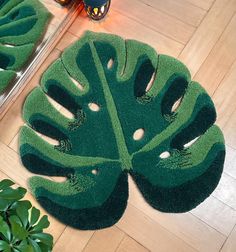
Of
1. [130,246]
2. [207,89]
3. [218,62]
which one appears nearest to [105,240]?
[130,246]

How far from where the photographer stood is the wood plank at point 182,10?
4.44 ft

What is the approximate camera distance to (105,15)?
137 cm

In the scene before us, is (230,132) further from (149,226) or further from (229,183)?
(149,226)

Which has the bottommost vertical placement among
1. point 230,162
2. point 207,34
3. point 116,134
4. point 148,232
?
point 148,232

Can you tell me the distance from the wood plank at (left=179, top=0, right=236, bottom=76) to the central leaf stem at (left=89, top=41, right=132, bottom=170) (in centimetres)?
27

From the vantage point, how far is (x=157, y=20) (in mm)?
1363

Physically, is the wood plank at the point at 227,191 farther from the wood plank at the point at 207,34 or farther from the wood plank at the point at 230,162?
the wood plank at the point at 207,34

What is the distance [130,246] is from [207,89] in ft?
1.82

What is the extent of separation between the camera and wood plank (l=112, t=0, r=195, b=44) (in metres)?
1.34

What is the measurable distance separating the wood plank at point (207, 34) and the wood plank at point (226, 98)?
10cm

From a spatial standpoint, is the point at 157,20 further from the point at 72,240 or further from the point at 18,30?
the point at 72,240

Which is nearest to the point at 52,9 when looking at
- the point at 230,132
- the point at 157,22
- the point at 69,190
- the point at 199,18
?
the point at 157,22

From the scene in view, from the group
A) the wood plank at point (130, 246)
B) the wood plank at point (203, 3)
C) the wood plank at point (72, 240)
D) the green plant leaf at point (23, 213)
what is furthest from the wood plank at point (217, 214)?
the wood plank at point (203, 3)

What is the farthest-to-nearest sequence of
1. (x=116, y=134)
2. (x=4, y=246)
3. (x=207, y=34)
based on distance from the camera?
(x=207, y=34) → (x=116, y=134) → (x=4, y=246)
